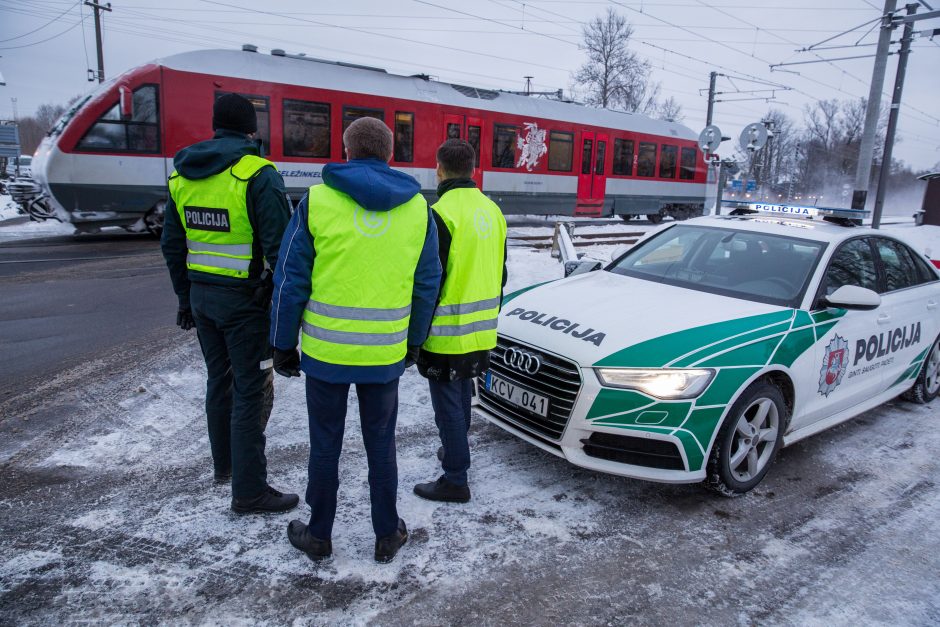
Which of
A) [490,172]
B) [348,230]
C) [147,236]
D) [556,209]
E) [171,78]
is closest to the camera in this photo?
[348,230]

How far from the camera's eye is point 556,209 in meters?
18.7

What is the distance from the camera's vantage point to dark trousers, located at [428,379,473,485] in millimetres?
3314

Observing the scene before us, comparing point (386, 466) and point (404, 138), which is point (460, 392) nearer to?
point (386, 466)

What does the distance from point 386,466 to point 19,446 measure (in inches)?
101

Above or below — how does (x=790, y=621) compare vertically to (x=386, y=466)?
below

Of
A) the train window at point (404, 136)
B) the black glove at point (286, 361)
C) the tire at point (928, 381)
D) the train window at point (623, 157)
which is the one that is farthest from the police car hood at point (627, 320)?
the train window at point (623, 157)

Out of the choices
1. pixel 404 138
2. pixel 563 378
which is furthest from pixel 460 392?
pixel 404 138

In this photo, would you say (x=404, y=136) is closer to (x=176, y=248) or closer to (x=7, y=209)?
(x=176, y=248)

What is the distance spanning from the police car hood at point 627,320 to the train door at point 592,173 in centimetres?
1532

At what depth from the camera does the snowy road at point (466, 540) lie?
8.43 feet

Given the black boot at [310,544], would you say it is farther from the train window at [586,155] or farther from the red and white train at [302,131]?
the train window at [586,155]

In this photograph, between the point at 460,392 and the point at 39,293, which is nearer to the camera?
the point at 460,392

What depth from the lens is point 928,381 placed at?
532 cm

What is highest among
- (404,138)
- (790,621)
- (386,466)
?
(404,138)
